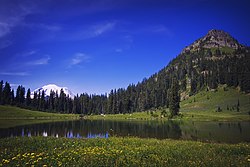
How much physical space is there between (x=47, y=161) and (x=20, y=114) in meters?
153

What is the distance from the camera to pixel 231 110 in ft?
557

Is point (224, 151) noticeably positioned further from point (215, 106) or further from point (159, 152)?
point (215, 106)

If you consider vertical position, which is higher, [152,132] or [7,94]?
[7,94]

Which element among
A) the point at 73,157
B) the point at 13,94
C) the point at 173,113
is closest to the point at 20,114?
the point at 13,94

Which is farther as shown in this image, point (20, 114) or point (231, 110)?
point (231, 110)

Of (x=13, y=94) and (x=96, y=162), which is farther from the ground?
(x=13, y=94)

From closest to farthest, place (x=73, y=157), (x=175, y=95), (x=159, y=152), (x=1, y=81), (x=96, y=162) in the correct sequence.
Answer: (x=96, y=162) → (x=73, y=157) → (x=159, y=152) → (x=175, y=95) → (x=1, y=81)

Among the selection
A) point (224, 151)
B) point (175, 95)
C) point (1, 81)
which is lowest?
point (224, 151)

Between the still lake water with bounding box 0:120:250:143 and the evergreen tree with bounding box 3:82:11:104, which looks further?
the evergreen tree with bounding box 3:82:11:104

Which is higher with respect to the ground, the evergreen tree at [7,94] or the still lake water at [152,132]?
the evergreen tree at [7,94]

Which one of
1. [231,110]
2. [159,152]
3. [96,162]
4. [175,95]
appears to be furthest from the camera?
[231,110]

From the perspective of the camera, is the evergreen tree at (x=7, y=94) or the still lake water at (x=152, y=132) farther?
the evergreen tree at (x=7, y=94)

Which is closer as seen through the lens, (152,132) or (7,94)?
(152,132)

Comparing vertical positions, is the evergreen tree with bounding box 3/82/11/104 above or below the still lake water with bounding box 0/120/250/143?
above
